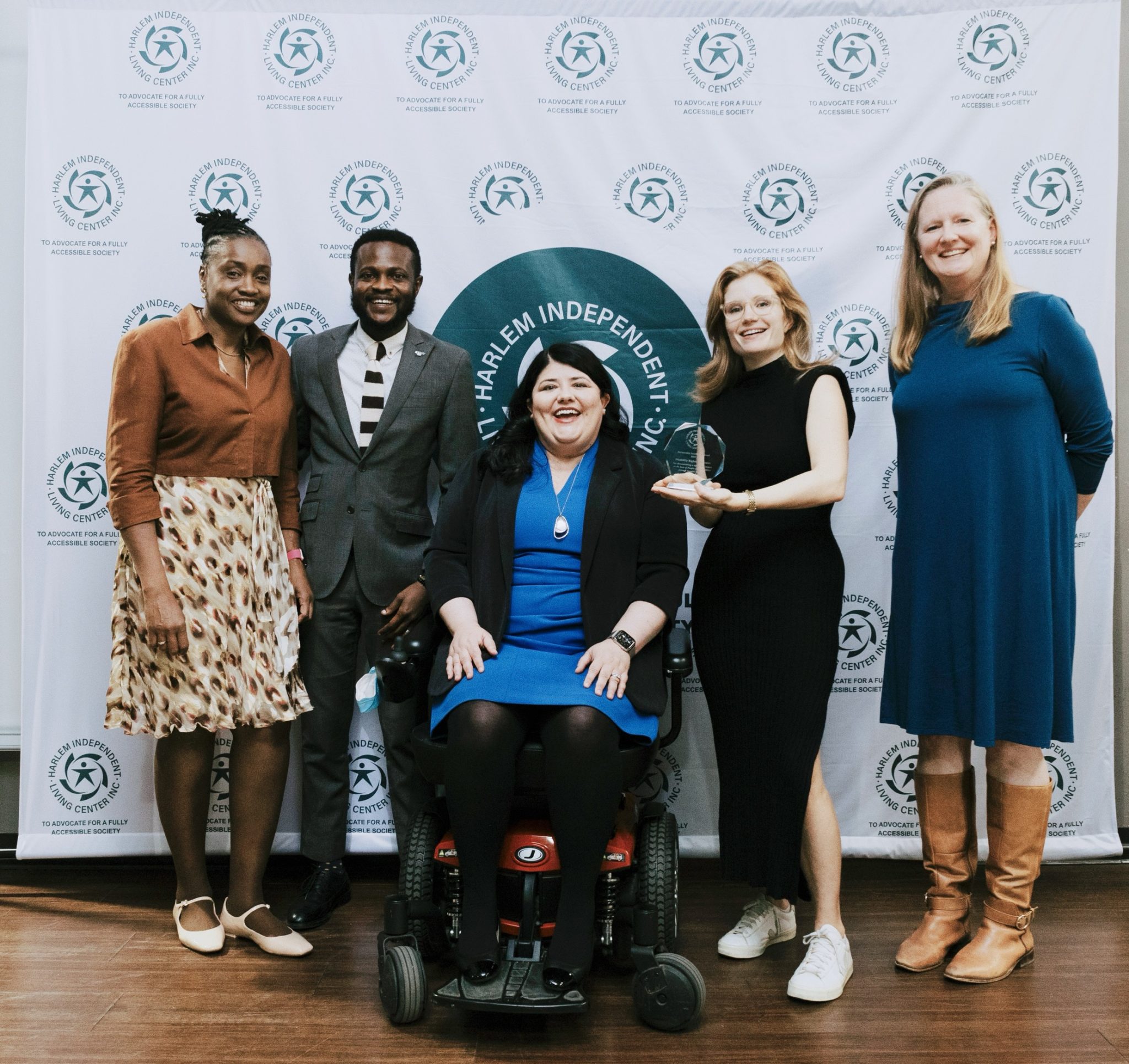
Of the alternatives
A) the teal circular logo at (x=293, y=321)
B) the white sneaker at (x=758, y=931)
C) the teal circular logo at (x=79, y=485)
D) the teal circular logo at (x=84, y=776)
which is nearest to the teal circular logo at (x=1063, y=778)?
the white sneaker at (x=758, y=931)

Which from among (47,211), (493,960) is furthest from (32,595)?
(493,960)

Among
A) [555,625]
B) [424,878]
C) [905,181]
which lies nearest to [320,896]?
[424,878]

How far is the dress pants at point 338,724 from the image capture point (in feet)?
8.70

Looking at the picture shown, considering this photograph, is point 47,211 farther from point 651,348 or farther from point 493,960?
point 493,960

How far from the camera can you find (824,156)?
2.86 metres

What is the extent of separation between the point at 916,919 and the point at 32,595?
107 inches

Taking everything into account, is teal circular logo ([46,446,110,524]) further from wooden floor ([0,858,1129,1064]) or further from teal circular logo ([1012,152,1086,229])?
teal circular logo ([1012,152,1086,229])

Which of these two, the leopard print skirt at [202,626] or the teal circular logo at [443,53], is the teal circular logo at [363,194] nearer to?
the teal circular logo at [443,53]

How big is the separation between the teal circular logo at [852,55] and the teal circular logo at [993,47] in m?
0.23

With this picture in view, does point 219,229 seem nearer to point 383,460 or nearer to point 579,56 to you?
point 383,460

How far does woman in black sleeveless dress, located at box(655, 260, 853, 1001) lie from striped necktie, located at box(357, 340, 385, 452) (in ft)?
3.15

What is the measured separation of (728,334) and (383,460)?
39.3 inches

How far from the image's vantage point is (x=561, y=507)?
2264 mm

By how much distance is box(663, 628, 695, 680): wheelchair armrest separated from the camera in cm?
211
